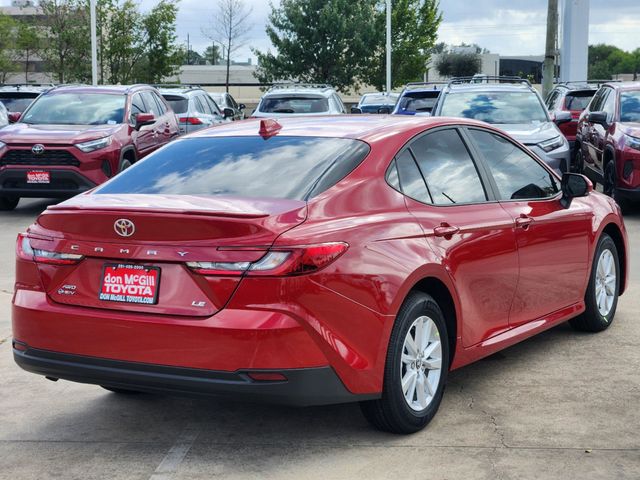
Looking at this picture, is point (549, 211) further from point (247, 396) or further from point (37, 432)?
point (37, 432)

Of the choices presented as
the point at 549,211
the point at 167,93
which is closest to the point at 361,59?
the point at 167,93

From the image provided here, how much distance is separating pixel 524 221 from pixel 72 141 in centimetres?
991

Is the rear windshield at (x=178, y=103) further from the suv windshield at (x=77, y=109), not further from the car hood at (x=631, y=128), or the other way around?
the car hood at (x=631, y=128)

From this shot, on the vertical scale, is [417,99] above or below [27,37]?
below

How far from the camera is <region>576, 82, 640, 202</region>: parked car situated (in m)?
14.2

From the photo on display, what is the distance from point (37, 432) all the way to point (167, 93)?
18.2 metres

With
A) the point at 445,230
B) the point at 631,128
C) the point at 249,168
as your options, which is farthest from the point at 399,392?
the point at 631,128

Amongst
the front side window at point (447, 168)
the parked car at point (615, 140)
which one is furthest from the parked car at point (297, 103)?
the front side window at point (447, 168)

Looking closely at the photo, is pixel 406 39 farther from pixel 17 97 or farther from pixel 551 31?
pixel 17 97

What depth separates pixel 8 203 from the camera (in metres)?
16.3

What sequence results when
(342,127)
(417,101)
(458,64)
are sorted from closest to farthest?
(342,127) → (417,101) → (458,64)

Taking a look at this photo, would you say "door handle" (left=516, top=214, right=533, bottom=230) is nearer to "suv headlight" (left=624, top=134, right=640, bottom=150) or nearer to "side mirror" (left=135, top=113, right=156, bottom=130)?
"suv headlight" (left=624, top=134, right=640, bottom=150)

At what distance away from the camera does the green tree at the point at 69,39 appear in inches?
1890

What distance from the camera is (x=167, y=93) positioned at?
23109 millimetres
